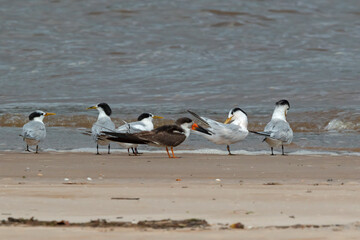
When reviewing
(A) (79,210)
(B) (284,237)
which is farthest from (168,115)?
(B) (284,237)

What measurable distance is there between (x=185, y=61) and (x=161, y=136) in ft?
30.8

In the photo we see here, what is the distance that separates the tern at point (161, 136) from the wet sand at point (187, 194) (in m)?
0.41

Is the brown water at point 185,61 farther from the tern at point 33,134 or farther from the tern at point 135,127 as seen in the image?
the tern at point 135,127

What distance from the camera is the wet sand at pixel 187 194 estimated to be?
399 centimetres

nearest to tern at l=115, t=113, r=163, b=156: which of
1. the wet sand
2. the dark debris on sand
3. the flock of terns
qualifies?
the flock of terns

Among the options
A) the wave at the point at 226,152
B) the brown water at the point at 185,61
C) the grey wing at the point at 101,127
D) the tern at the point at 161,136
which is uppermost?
the brown water at the point at 185,61

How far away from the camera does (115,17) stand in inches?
898

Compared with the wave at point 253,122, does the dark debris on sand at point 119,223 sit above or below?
below

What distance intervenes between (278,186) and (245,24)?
15873 mm

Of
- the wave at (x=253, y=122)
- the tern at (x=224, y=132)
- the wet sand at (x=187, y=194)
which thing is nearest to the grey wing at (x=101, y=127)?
the wet sand at (x=187, y=194)

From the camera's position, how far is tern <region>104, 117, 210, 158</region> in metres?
8.91

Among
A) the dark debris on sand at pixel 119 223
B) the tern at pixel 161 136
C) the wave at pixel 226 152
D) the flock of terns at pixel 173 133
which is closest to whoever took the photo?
the dark debris on sand at pixel 119 223

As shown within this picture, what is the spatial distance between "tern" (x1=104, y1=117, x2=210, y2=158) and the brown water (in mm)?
1265

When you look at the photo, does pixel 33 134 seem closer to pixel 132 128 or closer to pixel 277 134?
pixel 132 128
